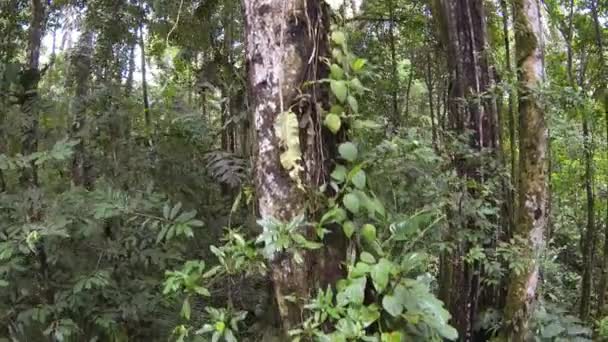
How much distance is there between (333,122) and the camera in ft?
5.38

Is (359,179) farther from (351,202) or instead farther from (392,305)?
(392,305)

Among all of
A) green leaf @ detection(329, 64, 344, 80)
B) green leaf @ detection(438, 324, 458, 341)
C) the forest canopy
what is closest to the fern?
the forest canopy

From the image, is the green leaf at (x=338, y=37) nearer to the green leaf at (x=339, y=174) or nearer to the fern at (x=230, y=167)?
the green leaf at (x=339, y=174)

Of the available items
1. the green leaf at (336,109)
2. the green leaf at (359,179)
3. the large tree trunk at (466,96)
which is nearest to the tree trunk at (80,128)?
the green leaf at (336,109)

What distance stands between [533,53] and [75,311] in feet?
9.76

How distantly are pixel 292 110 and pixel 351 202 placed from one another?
35cm

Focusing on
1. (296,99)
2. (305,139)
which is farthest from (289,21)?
(305,139)

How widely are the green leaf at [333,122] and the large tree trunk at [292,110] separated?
0.04m

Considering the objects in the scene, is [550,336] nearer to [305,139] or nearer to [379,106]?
[305,139]

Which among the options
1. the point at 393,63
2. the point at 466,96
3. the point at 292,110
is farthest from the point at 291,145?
the point at 393,63

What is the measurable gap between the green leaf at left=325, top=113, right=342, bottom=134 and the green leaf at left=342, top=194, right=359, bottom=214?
211 millimetres

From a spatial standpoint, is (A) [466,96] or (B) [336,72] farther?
(A) [466,96]

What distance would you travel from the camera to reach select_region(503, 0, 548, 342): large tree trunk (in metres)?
3.10

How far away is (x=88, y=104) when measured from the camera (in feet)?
11.7
